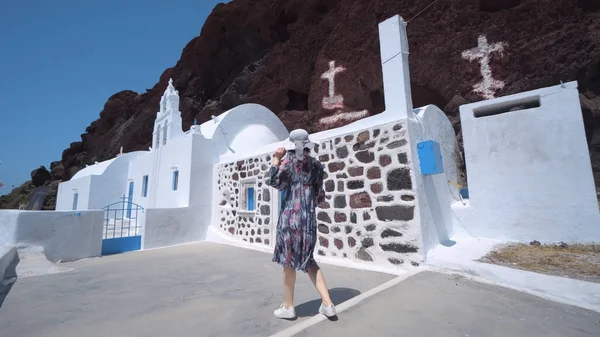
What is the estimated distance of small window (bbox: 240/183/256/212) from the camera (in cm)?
681

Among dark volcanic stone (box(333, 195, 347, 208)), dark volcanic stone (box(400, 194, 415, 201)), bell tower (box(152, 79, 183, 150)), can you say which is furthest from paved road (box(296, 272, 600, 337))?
bell tower (box(152, 79, 183, 150))

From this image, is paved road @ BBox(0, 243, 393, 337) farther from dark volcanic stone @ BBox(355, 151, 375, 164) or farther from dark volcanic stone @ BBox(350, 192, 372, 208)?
dark volcanic stone @ BBox(355, 151, 375, 164)

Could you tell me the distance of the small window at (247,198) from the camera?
268 inches

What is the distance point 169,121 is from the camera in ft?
35.1

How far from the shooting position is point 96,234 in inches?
232

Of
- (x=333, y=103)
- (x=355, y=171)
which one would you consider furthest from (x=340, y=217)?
(x=333, y=103)

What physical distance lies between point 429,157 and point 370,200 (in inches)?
43.0

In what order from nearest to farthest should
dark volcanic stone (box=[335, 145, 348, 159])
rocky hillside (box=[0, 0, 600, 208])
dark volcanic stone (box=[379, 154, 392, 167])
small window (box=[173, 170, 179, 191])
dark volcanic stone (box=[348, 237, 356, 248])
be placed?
dark volcanic stone (box=[379, 154, 392, 167]) < dark volcanic stone (box=[348, 237, 356, 248]) < dark volcanic stone (box=[335, 145, 348, 159]) < small window (box=[173, 170, 179, 191]) < rocky hillside (box=[0, 0, 600, 208])

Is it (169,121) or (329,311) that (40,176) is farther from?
(329,311)

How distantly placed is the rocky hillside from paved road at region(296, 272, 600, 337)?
31.9 feet

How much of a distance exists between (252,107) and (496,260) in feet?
29.4

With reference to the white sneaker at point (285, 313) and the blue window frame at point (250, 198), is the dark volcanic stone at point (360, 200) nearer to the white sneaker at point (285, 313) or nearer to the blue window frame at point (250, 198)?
the white sneaker at point (285, 313)

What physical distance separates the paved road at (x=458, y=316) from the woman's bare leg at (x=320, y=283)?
16cm

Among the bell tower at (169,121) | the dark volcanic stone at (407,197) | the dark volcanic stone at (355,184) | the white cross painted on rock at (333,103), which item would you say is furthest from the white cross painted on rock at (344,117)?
the dark volcanic stone at (407,197)
